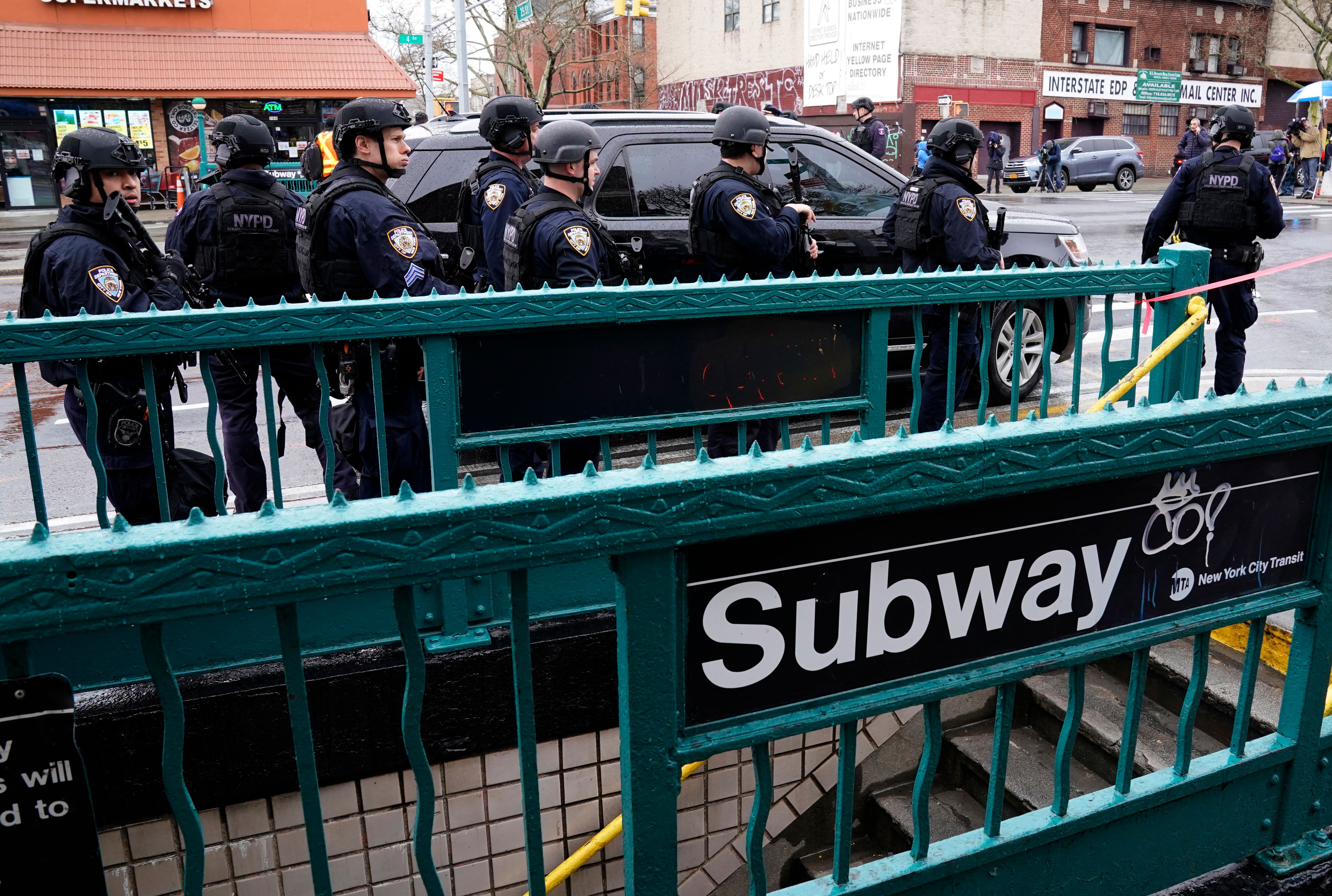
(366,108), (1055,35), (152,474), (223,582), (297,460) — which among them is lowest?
(297,460)

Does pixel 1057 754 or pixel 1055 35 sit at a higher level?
pixel 1055 35

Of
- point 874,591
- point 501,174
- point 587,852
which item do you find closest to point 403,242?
point 501,174

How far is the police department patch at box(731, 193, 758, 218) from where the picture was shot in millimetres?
5695

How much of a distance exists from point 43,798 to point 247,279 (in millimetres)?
4534

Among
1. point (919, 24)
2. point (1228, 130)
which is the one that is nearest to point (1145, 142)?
point (919, 24)

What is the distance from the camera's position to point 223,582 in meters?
1.39

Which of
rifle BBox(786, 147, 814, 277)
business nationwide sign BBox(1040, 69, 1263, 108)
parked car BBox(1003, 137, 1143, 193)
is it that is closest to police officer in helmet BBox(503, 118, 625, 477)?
rifle BBox(786, 147, 814, 277)

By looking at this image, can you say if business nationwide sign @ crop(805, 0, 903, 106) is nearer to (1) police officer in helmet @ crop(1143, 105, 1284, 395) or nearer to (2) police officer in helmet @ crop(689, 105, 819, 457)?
(1) police officer in helmet @ crop(1143, 105, 1284, 395)

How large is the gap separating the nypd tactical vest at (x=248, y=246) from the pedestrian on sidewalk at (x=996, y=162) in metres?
27.0

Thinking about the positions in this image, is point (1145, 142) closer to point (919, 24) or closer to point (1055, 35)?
point (1055, 35)

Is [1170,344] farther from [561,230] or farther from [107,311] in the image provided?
[107,311]

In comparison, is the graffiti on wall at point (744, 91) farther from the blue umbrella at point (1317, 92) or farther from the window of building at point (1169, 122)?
the blue umbrella at point (1317, 92)

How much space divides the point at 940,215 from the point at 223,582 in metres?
5.89

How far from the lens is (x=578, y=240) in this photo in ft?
16.1
